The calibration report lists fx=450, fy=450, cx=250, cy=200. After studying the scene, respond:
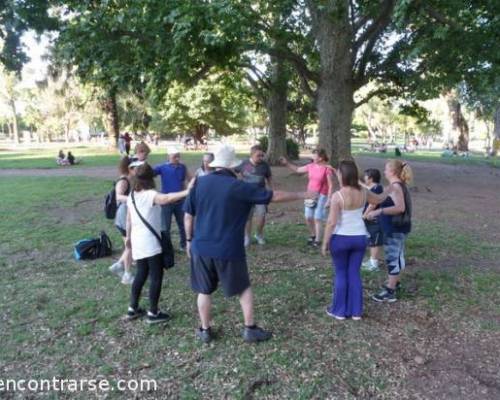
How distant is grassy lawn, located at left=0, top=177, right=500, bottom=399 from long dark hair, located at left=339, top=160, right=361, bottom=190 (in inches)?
55.8

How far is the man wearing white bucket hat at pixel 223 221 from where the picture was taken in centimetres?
378

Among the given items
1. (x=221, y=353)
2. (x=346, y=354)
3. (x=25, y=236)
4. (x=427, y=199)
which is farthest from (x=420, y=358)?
(x=427, y=199)

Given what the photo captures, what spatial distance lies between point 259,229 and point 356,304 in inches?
122

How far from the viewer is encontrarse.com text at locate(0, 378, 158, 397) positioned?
350 centimetres

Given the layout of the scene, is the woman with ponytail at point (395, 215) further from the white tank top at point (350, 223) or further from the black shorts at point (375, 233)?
the black shorts at point (375, 233)

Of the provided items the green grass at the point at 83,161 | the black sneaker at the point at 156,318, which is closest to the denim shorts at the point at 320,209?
the black sneaker at the point at 156,318

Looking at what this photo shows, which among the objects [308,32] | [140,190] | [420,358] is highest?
[308,32]

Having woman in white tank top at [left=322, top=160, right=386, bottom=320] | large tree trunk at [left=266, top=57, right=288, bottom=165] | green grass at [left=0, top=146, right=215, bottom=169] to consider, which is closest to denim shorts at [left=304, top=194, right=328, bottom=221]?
woman in white tank top at [left=322, top=160, right=386, bottom=320]

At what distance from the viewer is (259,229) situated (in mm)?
7496

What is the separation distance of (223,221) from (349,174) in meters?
1.41

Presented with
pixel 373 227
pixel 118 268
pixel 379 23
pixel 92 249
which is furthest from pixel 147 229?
pixel 379 23

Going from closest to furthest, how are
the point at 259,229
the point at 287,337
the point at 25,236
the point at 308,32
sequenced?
the point at 287,337 < the point at 259,229 < the point at 25,236 < the point at 308,32

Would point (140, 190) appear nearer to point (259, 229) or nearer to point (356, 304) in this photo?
point (356, 304)

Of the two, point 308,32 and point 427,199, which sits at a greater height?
point 308,32
